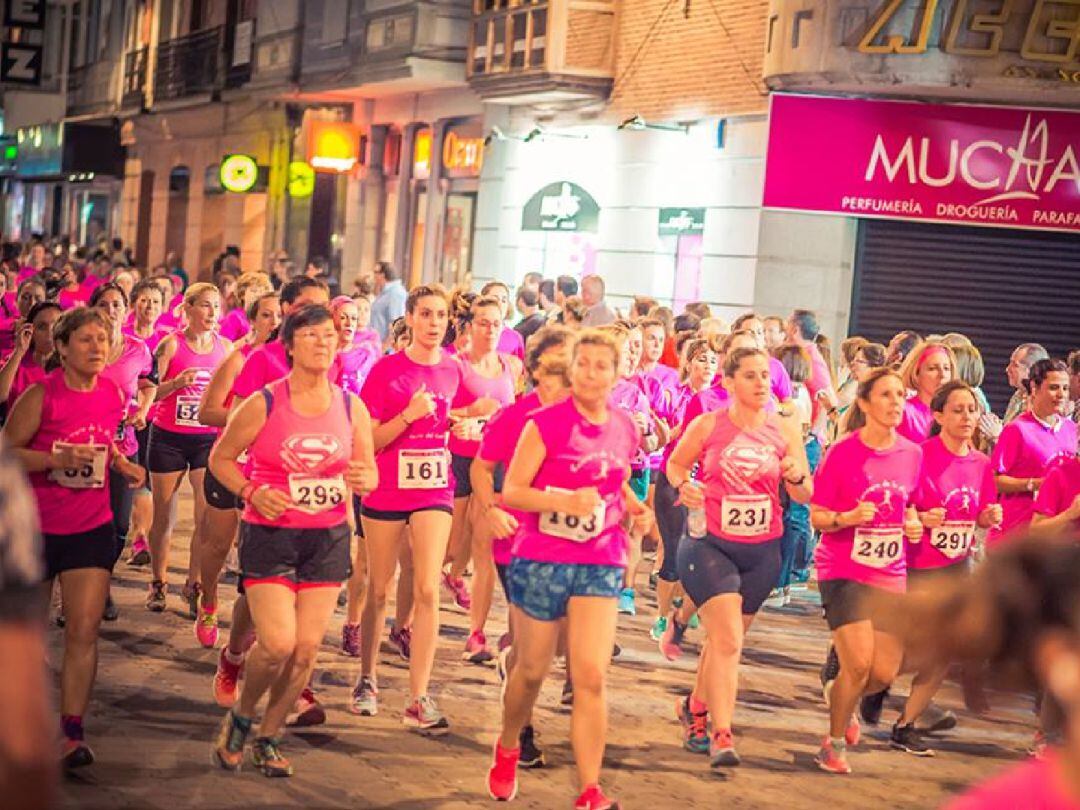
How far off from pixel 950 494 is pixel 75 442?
4.13 meters

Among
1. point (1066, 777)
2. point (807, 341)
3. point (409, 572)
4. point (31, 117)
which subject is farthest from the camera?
point (31, 117)

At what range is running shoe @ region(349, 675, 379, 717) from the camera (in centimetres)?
929

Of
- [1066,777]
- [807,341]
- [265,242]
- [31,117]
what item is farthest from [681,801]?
[31,117]

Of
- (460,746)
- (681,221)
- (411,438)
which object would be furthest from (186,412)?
(681,221)

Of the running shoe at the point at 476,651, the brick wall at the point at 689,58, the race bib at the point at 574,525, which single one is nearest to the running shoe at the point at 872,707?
the running shoe at the point at 476,651

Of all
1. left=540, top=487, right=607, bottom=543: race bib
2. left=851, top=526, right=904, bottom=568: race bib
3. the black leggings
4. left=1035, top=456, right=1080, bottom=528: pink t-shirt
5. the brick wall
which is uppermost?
the brick wall

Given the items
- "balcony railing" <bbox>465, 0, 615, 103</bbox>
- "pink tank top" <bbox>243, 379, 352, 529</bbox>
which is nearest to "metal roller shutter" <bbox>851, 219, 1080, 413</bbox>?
"balcony railing" <bbox>465, 0, 615, 103</bbox>

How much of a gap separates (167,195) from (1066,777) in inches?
1787

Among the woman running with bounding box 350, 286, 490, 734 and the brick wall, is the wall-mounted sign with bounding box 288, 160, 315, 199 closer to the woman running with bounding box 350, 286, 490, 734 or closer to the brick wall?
the brick wall

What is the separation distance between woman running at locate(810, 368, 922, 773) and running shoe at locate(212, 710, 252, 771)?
2.67 m

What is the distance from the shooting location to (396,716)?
9320mm

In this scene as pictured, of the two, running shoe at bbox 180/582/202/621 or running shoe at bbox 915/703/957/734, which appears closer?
running shoe at bbox 915/703/957/734

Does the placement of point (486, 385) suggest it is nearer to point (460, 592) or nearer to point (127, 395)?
point (127, 395)

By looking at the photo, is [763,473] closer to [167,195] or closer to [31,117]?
[167,195]
